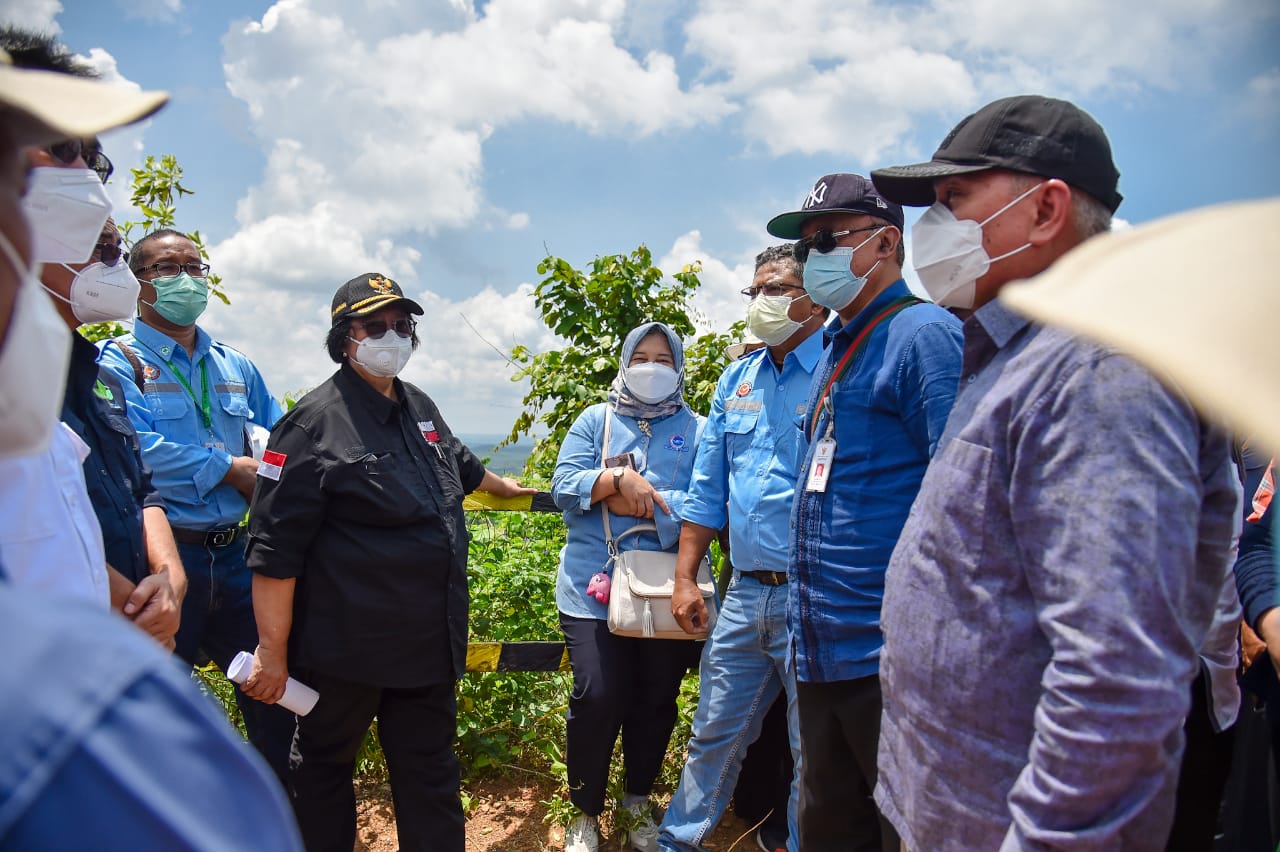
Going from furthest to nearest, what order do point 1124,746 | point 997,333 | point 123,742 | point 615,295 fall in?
point 615,295, point 997,333, point 1124,746, point 123,742

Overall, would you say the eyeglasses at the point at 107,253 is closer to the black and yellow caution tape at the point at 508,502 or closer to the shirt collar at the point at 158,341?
the shirt collar at the point at 158,341

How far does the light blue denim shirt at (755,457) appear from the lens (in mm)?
3006

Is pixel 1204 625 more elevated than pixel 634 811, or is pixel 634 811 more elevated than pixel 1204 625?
pixel 1204 625

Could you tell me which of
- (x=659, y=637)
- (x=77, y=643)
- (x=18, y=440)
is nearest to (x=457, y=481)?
(x=659, y=637)

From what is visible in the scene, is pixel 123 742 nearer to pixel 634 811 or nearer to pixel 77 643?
pixel 77 643

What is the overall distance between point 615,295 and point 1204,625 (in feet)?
13.3

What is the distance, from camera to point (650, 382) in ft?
12.0

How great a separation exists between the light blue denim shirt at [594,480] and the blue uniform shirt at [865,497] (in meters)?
1.11

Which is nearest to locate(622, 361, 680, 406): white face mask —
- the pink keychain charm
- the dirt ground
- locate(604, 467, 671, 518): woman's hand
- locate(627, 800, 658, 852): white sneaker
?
locate(604, 467, 671, 518): woman's hand

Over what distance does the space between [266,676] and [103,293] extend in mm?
1448

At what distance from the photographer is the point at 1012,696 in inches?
56.6

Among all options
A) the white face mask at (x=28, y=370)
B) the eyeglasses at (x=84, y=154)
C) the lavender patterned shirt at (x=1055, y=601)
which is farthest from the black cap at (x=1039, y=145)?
the eyeglasses at (x=84, y=154)

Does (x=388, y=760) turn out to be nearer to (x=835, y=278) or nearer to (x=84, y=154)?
(x=84, y=154)

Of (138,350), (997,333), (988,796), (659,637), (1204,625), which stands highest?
(997,333)
